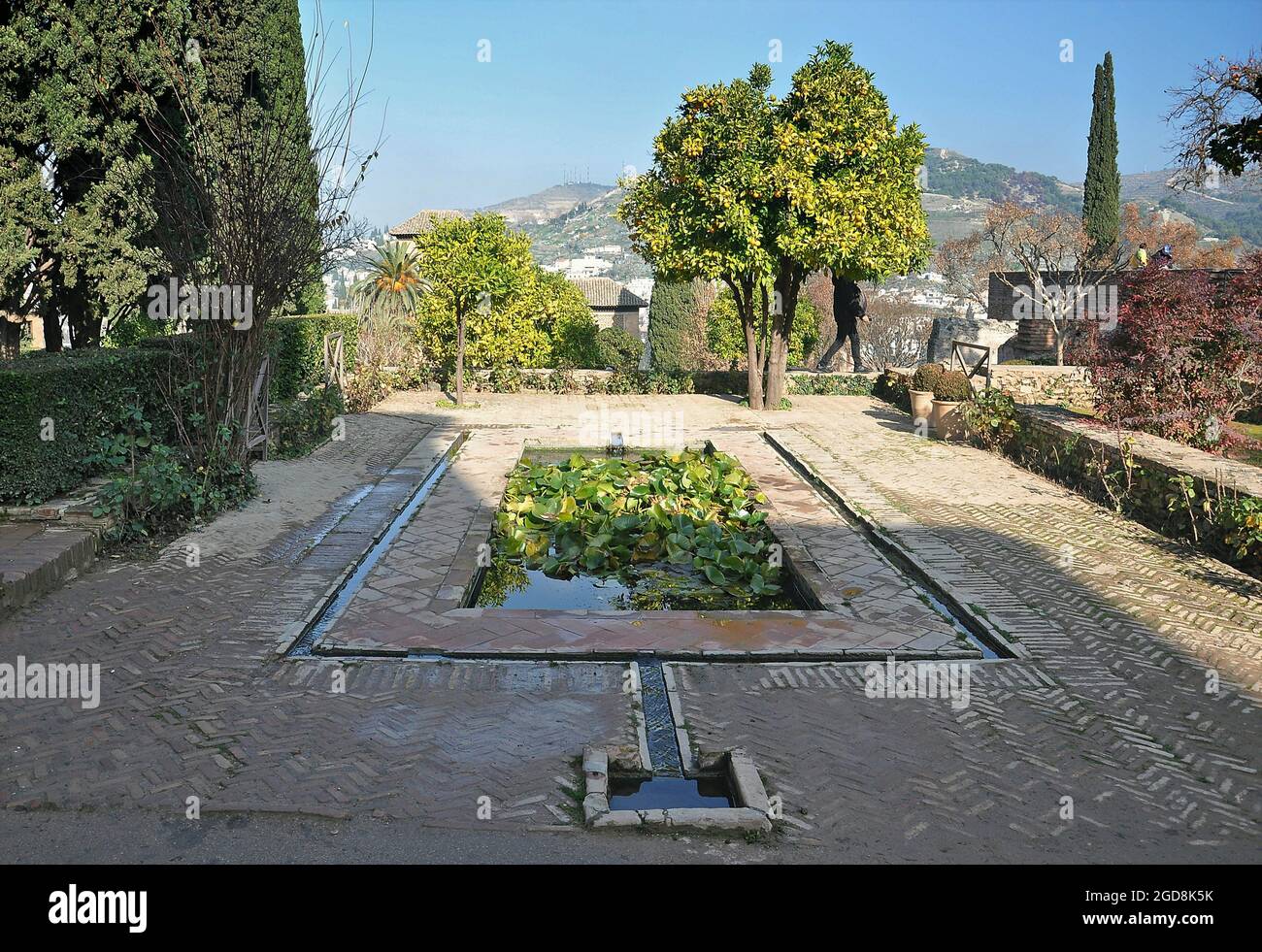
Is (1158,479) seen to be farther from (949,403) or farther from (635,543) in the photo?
(635,543)

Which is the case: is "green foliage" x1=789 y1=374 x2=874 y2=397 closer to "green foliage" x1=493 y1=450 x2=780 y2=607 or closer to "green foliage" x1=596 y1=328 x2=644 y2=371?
"green foliage" x1=596 y1=328 x2=644 y2=371

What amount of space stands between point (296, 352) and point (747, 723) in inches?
474

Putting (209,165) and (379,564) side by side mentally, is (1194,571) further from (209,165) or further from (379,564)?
(209,165)

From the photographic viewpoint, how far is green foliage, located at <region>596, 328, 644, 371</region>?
82.9ft

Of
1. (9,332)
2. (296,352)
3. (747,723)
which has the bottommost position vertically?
(747,723)

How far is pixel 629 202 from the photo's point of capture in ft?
55.1

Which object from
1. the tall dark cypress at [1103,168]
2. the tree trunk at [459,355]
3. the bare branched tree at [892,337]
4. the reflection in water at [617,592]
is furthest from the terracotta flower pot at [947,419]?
the bare branched tree at [892,337]

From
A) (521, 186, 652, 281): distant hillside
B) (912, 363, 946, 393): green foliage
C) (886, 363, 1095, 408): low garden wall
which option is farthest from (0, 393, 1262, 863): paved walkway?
(521, 186, 652, 281): distant hillside

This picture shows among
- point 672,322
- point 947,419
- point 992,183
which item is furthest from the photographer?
point 992,183

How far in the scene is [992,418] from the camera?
13.5 m

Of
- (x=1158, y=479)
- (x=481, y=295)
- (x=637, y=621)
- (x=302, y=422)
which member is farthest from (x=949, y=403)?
(x=302, y=422)
